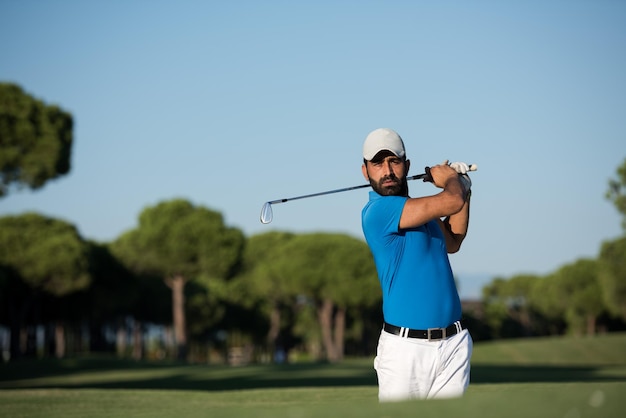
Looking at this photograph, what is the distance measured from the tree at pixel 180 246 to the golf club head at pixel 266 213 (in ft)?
217

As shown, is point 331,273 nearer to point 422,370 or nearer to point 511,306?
point 422,370

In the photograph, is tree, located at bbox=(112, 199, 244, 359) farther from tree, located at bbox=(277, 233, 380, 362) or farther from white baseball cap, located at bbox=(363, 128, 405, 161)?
white baseball cap, located at bbox=(363, 128, 405, 161)

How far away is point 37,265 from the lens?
6062cm

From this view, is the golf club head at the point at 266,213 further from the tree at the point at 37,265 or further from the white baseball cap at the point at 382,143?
the tree at the point at 37,265

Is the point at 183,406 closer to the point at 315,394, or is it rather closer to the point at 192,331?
the point at 315,394

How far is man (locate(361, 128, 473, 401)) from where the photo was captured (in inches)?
247

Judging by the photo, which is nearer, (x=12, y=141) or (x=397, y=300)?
(x=397, y=300)

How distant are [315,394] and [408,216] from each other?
1247 centimetres

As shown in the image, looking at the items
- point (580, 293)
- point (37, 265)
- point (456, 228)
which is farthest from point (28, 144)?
point (580, 293)

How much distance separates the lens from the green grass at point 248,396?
15.6 feet

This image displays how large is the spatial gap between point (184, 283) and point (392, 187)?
72.5 m

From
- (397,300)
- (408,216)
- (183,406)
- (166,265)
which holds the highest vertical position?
(166,265)

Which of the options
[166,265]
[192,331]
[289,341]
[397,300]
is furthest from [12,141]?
[289,341]

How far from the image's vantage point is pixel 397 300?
21.0 ft
